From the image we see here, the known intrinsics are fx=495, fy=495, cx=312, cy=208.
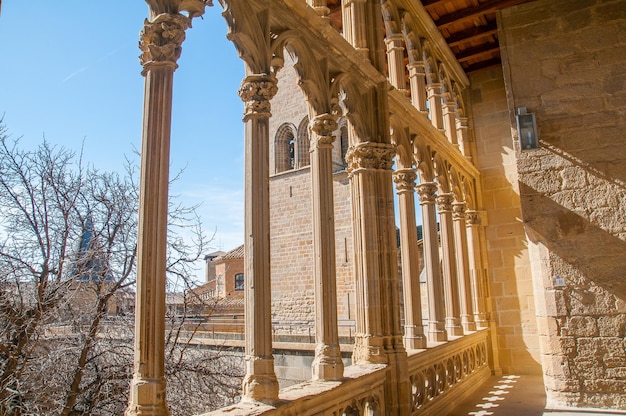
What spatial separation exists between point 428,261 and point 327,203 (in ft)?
9.55

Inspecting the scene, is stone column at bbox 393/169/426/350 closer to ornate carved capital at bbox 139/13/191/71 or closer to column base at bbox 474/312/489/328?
column base at bbox 474/312/489/328

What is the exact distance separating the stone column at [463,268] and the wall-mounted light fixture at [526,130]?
3228 mm

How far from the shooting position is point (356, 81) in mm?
5035

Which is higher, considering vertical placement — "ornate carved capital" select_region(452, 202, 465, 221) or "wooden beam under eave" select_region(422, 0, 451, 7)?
"wooden beam under eave" select_region(422, 0, 451, 7)

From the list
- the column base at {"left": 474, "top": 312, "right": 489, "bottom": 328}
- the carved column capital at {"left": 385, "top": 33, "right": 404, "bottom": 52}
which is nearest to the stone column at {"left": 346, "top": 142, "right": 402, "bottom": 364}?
the carved column capital at {"left": 385, "top": 33, "right": 404, "bottom": 52}

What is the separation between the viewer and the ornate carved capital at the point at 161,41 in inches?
109

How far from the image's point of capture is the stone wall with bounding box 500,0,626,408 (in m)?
4.54

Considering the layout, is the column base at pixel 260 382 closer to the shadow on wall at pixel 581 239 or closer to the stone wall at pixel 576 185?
the stone wall at pixel 576 185

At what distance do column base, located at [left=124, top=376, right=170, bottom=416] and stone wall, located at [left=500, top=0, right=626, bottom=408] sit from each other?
12.2ft

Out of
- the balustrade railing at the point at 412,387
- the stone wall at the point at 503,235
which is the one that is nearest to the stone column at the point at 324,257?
the balustrade railing at the point at 412,387

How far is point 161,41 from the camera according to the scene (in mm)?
2805

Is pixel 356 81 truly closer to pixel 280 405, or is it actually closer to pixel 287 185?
pixel 280 405

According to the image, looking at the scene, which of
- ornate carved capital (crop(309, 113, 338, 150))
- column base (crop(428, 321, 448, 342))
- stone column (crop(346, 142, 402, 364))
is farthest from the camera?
column base (crop(428, 321, 448, 342))

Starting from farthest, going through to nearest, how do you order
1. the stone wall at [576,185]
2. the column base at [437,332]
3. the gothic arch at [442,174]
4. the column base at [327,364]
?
the gothic arch at [442,174], the column base at [437,332], the stone wall at [576,185], the column base at [327,364]
